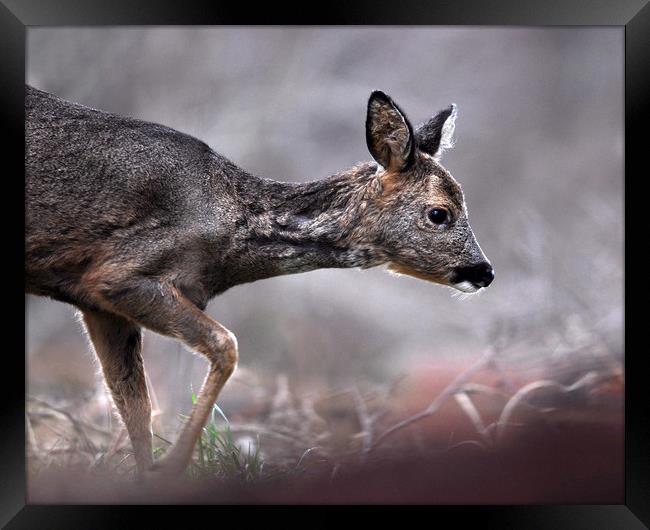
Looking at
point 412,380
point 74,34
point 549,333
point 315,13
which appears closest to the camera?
point 315,13

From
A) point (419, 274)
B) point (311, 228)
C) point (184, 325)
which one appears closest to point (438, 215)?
point (419, 274)

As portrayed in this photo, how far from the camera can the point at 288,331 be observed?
12.5 meters

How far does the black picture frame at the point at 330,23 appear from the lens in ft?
26.3

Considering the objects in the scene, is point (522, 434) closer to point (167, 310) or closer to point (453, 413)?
point (453, 413)

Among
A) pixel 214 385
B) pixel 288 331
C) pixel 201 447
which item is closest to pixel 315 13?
pixel 214 385

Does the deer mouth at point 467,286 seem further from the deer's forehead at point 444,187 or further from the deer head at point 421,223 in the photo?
the deer's forehead at point 444,187

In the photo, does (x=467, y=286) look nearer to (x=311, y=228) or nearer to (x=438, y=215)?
(x=438, y=215)

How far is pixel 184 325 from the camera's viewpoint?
8.14 m

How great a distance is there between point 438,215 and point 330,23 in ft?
5.32

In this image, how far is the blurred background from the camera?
29.3 feet

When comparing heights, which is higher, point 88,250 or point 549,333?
point 88,250

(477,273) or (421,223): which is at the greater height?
(421,223)

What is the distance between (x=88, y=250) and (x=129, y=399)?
4.13 feet

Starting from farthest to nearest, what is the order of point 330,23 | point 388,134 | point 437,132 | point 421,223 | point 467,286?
1. point 437,132
2. point 467,286
3. point 421,223
4. point 388,134
5. point 330,23
